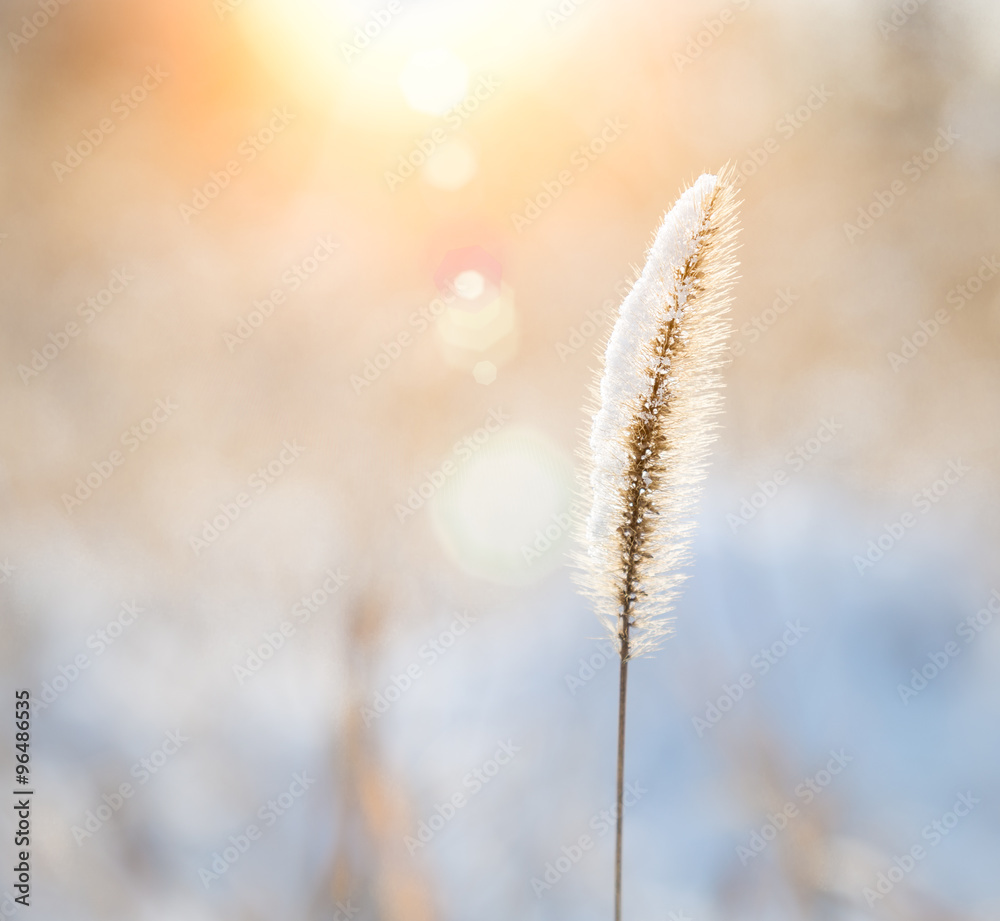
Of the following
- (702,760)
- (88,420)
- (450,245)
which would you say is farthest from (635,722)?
(88,420)

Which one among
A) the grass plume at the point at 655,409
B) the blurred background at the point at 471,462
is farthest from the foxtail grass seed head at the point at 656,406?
the blurred background at the point at 471,462

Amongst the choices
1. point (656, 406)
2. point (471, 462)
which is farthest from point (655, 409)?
point (471, 462)

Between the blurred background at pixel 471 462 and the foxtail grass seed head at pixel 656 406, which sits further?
the blurred background at pixel 471 462

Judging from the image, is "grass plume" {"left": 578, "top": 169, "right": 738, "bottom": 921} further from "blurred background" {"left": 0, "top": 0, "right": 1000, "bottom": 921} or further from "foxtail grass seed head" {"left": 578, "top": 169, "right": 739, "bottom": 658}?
"blurred background" {"left": 0, "top": 0, "right": 1000, "bottom": 921}

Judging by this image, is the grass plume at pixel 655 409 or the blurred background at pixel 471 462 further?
the blurred background at pixel 471 462

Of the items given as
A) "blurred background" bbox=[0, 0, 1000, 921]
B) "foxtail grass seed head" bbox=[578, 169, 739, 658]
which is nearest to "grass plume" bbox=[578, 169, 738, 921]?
"foxtail grass seed head" bbox=[578, 169, 739, 658]

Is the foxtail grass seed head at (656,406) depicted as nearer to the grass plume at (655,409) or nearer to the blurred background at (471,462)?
the grass plume at (655,409)

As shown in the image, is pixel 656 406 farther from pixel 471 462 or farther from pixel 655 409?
pixel 471 462
